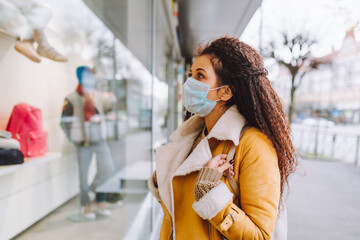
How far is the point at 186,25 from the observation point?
203 inches

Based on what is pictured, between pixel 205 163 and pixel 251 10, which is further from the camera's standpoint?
pixel 251 10

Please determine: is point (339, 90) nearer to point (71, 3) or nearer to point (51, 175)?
point (71, 3)

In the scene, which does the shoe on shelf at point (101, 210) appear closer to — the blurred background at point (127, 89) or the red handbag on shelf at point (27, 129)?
the blurred background at point (127, 89)

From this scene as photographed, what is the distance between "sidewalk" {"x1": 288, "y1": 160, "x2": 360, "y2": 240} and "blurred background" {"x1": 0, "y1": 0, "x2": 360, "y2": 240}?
0.05 ft

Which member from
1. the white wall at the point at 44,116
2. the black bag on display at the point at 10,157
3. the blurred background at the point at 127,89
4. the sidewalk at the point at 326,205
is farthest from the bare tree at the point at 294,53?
the black bag on display at the point at 10,157

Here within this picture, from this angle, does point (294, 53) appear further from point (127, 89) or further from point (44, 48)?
point (44, 48)

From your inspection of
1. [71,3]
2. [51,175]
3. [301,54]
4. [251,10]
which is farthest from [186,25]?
[51,175]

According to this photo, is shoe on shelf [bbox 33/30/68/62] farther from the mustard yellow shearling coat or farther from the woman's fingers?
the woman's fingers

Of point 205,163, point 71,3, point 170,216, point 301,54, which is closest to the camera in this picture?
point 205,163

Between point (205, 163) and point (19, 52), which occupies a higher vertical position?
point (19, 52)

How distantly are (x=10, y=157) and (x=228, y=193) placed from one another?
121 centimetres

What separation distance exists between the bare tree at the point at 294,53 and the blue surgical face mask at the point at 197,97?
4.33 metres

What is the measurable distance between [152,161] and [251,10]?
2.90 meters

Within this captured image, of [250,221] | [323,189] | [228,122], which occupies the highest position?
[228,122]
